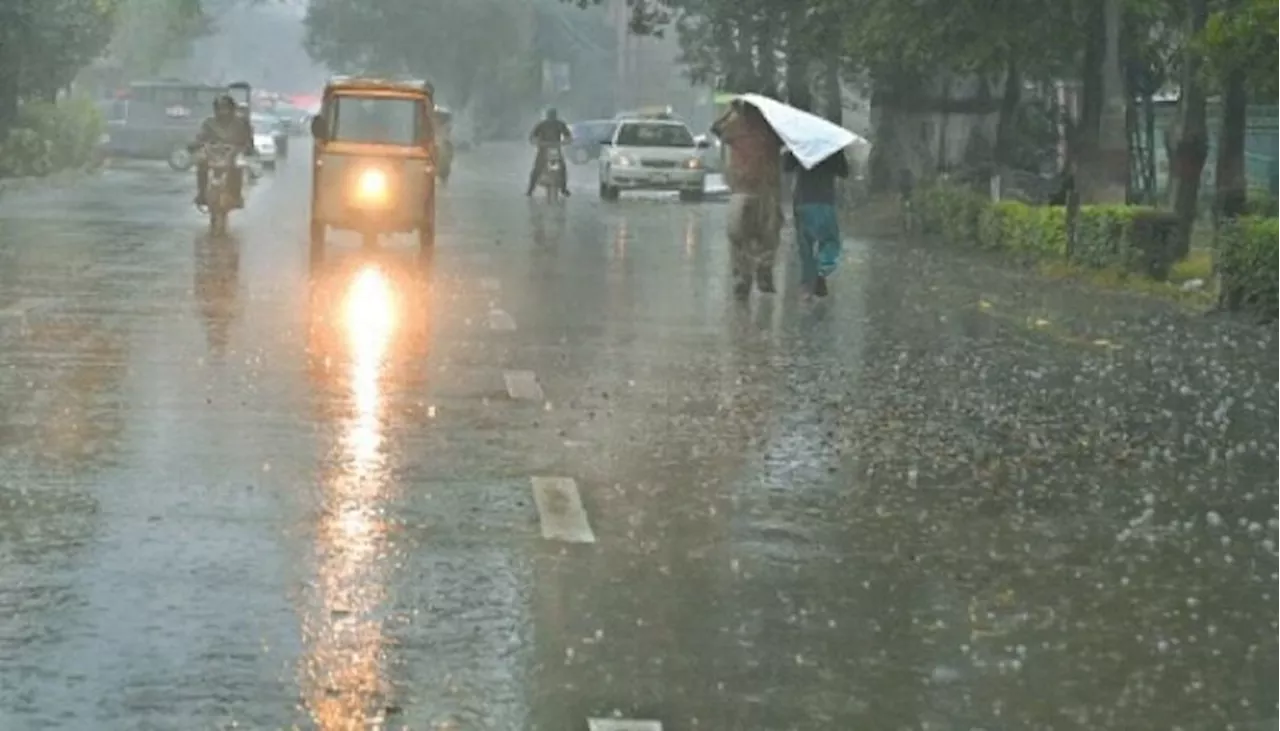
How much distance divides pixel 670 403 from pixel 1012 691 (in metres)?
6.85

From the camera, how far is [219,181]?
1160 inches

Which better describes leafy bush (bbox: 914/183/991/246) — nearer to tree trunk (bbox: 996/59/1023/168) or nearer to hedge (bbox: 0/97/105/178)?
tree trunk (bbox: 996/59/1023/168)

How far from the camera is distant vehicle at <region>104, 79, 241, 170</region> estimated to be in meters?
60.7

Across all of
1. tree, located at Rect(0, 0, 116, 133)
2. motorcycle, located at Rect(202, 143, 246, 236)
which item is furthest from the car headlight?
tree, located at Rect(0, 0, 116, 133)

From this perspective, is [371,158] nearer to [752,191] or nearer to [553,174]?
[752,191]

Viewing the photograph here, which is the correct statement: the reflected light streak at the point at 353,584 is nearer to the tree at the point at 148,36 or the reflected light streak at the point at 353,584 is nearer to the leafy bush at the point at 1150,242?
the leafy bush at the point at 1150,242

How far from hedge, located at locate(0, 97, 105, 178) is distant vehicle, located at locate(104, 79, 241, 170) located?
9.55ft

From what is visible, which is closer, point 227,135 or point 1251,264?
point 1251,264

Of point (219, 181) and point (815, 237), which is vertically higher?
point (219, 181)

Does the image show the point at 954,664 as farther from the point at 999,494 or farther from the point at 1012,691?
the point at 999,494

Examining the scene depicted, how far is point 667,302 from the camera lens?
852 inches

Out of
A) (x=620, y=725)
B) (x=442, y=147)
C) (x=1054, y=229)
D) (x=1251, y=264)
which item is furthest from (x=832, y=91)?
(x=620, y=725)

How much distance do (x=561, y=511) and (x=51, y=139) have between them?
133 ft

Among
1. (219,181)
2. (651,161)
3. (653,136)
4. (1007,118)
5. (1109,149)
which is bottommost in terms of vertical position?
(219,181)
